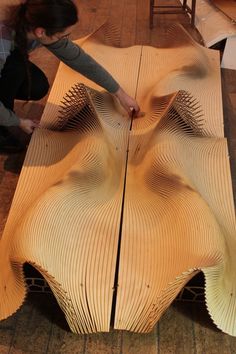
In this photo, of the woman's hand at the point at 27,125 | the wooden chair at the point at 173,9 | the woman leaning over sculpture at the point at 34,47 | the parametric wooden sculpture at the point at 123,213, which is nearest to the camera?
the parametric wooden sculpture at the point at 123,213

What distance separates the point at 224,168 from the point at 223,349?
0.76 meters

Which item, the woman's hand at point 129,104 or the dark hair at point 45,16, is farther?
the woman's hand at point 129,104

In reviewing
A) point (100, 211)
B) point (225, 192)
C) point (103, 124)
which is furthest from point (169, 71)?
point (100, 211)

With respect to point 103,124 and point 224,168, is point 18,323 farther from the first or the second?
point 224,168

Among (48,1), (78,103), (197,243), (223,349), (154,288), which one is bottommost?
(223,349)

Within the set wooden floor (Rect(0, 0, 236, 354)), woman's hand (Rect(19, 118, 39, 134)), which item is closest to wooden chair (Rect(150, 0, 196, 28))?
woman's hand (Rect(19, 118, 39, 134))

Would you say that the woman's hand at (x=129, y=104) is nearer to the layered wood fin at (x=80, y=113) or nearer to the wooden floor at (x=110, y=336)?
the layered wood fin at (x=80, y=113)

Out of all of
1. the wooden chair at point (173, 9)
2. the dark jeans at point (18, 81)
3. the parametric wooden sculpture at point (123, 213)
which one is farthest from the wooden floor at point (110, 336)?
the wooden chair at point (173, 9)

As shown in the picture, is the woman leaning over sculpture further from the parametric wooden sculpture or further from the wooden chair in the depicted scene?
the wooden chair

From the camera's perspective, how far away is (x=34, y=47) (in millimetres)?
2045

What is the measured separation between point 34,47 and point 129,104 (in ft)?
1.73

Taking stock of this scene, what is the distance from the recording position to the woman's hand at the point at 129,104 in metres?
2.17

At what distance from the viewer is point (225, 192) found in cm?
186

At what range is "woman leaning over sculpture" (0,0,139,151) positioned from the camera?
161 centimetres
